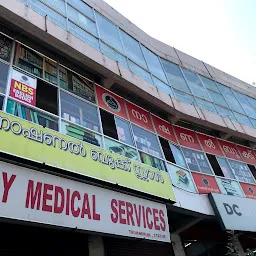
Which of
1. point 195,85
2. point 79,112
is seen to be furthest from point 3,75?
point 195,85

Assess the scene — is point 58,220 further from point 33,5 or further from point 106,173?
point 33,5

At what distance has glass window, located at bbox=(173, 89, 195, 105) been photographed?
11.0 m

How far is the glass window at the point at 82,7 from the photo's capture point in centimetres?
913

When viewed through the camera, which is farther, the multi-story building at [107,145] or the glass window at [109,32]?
the glass window at [109,32]

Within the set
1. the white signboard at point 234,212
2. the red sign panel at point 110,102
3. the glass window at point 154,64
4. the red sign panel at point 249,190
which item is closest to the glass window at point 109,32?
the glass window at point 154,64

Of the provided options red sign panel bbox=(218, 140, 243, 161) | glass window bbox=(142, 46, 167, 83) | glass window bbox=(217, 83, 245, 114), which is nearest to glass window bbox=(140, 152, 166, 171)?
red sign panel bbox=(218, 140, 243, 161)

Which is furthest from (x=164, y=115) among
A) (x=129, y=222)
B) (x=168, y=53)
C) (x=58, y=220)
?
(x=58, y=220)

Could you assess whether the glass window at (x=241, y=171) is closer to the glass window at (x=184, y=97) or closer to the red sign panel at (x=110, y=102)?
the glass window at (x=184, y=97)

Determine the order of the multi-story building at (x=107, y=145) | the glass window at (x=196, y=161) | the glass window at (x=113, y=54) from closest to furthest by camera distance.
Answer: the multi-story building at (x=107, y=145) < the glass window at (x=113, y=54) < the glass window at (x=196, y=161)

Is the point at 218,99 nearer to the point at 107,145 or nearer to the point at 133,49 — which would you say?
the point at 133,49

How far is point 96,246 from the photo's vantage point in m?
6.00

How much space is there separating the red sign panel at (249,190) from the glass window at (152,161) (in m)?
3.83

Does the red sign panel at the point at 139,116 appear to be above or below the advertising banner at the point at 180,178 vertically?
above

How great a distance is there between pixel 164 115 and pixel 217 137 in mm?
2852
